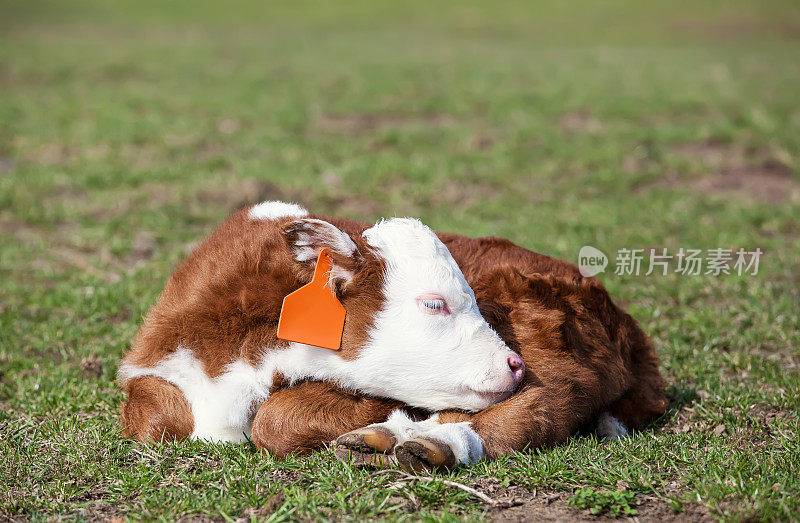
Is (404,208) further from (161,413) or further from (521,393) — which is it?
(161,413)

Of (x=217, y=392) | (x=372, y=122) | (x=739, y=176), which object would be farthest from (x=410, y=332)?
(x=372, y=122)

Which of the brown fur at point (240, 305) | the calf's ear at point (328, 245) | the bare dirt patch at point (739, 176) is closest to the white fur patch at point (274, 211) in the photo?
the brown fur at point (240, 305)

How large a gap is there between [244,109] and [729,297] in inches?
329

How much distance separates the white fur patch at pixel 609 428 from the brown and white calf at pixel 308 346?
2.66ft

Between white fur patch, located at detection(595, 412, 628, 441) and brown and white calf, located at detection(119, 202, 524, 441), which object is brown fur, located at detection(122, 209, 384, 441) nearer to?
brown and white calf, located at detection(119, 202, 524, 441)

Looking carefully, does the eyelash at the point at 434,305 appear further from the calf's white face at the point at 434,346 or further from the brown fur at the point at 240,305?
the brown fur at the point at 240,305

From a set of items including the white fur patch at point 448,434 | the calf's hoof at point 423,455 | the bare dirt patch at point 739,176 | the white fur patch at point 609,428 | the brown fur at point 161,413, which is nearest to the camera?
the calf's hoof at point 423,455

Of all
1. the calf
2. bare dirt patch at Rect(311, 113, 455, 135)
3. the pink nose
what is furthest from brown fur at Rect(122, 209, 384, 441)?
bare dirt patch at Rect(311, 113, 455, 135)

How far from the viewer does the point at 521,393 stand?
3822 mm

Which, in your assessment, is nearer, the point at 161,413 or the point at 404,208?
the point at 161,413

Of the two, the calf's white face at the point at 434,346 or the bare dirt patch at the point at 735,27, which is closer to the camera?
the calf's white face at the point at 434,346

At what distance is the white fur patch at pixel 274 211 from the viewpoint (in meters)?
4.19

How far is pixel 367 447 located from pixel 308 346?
54 cm

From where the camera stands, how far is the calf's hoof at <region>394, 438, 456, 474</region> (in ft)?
11.2
